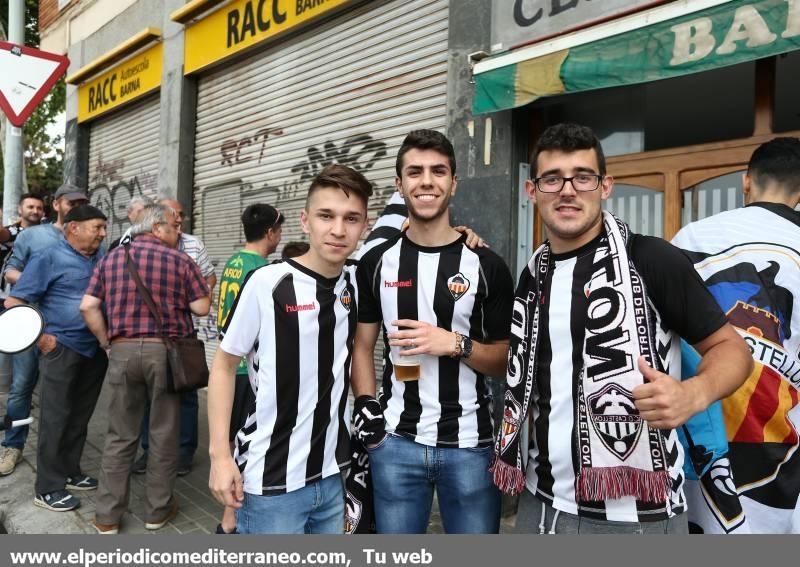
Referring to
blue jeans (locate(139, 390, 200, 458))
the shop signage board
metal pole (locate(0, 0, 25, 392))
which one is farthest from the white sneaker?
the shop signage board

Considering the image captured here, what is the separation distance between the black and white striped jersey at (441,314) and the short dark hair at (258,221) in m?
2.11

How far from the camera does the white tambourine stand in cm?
298

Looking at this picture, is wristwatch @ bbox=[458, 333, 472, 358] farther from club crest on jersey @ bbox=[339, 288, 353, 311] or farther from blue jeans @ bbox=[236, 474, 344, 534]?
blue jeans @ bbox=[236, 474, 344, 534]

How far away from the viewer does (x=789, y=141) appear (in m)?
2.28

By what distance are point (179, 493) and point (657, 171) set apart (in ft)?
13.8

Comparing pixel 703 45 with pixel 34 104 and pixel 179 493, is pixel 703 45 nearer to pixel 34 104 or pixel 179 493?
pixel 179 493

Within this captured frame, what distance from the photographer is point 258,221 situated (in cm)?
423

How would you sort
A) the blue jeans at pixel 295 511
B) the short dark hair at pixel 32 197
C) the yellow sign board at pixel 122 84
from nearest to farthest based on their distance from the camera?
the blue jeans at pixel 295 511 → the short dark hair at pixel 32 197 → the yellow sign board at pixel 122 84

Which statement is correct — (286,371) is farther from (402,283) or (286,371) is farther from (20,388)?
(20,388)

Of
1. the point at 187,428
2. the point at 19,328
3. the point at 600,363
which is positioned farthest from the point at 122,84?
the point at 600,363

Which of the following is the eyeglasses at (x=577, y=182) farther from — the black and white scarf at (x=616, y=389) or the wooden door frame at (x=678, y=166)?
the wooden door frame at (x=678, y=166)

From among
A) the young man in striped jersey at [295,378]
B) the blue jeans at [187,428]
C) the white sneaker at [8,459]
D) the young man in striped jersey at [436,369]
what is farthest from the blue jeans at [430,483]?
the white sneaker at [8,459]

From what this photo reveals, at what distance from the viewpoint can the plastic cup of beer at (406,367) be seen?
215cm

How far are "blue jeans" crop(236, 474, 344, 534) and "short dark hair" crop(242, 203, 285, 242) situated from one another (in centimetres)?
247
